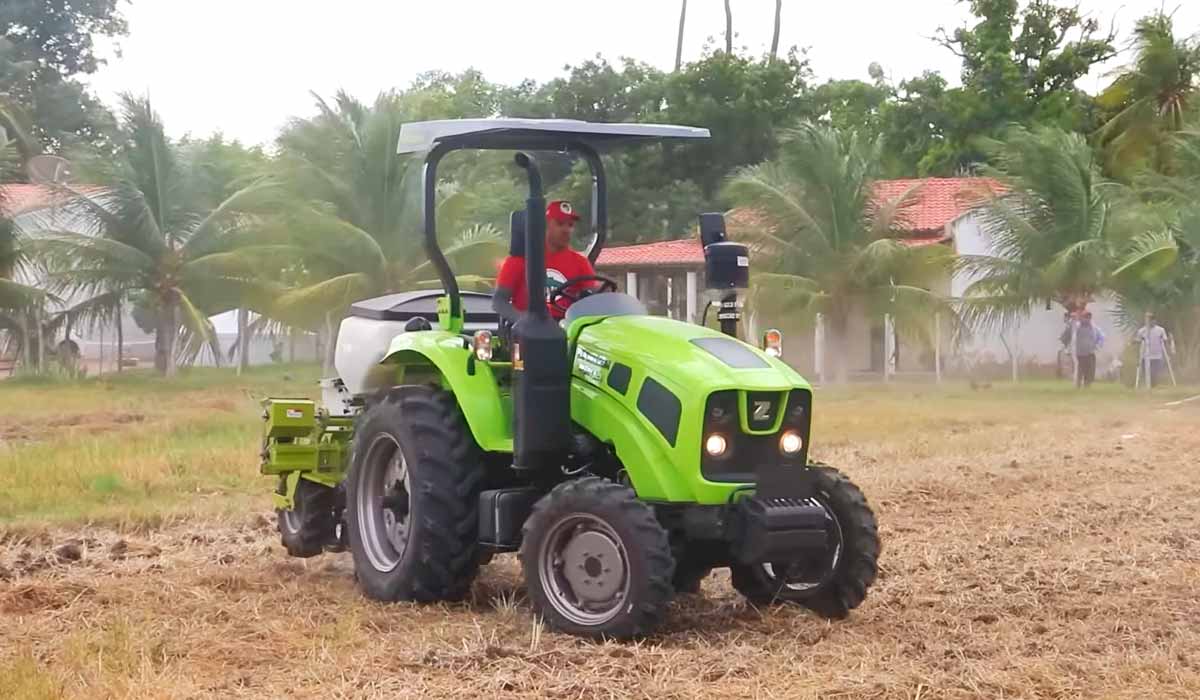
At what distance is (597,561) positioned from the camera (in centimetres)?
650

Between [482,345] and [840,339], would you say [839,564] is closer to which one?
[482,345]

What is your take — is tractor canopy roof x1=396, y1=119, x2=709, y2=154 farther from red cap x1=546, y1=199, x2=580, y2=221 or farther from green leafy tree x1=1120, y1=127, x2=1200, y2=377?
green leafy tree x1=1120, y1=127, x2=1200, y2=377

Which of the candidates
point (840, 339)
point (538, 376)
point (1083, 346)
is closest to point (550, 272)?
point (538, 376)

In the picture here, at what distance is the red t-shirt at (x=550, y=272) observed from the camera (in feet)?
23.5

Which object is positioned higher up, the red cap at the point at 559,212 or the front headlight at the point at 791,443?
the red cap at the point at 559,212

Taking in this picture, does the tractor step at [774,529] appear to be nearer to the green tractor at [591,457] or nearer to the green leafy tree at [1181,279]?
the green tractor at [591,457]

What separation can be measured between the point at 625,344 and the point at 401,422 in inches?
47.0

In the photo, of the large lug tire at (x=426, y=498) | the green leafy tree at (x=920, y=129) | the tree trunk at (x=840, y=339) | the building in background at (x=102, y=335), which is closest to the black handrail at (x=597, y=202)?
the large lug tire at (x=426, y=498)

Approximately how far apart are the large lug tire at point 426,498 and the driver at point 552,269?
0.51 meters

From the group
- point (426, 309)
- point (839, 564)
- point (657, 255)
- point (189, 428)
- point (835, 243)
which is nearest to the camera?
point (839, 564)

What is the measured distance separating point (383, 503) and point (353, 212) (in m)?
16.9

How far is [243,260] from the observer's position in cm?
2519

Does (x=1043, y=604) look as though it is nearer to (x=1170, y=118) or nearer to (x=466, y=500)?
(x=466, y=500)

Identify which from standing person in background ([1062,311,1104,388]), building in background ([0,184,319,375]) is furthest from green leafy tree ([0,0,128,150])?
standing person in background ([1062,311,1104,388])
